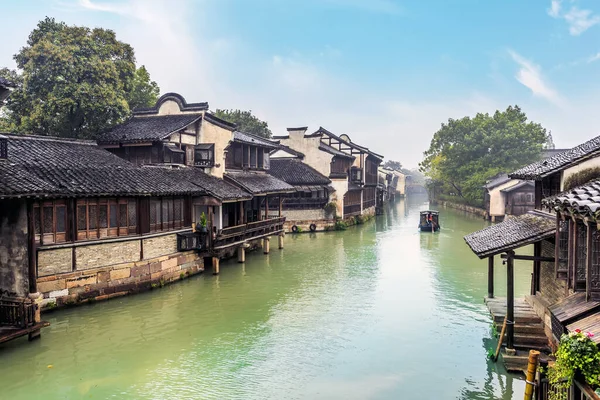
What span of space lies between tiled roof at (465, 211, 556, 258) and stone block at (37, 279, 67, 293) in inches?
550

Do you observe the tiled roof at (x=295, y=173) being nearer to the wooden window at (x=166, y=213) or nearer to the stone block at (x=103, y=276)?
the wooden window at (x=166, y=213)

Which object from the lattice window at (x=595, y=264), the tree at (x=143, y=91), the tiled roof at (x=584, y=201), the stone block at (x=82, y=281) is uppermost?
the tree at (x=143, y=91)

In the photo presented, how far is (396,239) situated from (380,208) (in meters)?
26.3

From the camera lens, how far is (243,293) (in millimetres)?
20703

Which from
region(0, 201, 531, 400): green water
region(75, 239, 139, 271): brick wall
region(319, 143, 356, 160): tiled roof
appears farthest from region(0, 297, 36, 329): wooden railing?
region(319, 143, 356, 160): tiled roof

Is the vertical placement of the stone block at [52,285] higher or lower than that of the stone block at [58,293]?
higher

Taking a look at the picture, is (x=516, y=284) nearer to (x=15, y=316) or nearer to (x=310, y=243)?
(x=310, y=243)

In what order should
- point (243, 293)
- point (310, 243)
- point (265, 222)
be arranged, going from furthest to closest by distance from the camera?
1. point (310, 243)
2. point (265, 222)
3. point (243, 293)

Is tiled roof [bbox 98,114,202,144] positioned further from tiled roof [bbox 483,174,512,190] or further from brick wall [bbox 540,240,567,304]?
tiled roof [bbox 483,174,512,190]

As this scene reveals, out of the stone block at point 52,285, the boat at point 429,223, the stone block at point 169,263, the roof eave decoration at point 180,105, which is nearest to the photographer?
the stone block at point 52,285

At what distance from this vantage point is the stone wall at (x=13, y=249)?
14.4 meters

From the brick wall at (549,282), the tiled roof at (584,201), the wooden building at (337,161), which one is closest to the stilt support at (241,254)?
the brick wall at (549,282)

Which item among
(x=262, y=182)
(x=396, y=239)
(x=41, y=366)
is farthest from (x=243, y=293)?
(x=396, y=239)

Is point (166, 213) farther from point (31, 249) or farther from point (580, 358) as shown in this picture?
point (580, 358)
